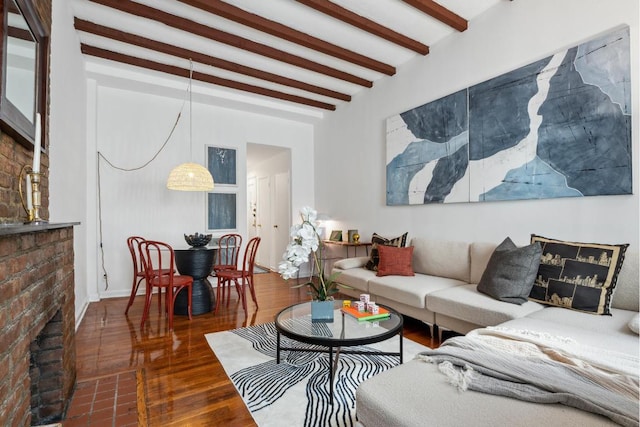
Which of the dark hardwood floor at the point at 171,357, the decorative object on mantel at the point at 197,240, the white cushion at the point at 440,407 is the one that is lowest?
the dark hardwood floor at the point at 171,357

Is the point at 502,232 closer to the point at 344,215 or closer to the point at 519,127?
the point at 519,127

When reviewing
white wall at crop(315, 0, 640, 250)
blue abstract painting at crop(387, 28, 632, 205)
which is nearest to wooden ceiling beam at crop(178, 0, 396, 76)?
white wall at crop(315, 0, 640, 250)

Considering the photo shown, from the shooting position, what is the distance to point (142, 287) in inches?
185

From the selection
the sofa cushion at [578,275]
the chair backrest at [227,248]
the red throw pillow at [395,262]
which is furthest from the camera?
the chair backrest at [227,248]

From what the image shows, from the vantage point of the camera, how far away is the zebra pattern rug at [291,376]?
5.80 ft

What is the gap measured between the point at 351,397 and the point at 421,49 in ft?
12.2

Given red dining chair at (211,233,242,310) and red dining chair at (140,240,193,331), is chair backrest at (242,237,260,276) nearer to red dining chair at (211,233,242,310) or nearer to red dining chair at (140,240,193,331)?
red dining chair at (211,233,242,310)

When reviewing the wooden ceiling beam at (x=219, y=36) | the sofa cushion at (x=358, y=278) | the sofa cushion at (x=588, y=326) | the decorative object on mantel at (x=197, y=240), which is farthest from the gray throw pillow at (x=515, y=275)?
the wooden ceiling beam at (x=219, y=36)

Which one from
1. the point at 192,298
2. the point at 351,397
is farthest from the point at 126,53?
the point at 351,397

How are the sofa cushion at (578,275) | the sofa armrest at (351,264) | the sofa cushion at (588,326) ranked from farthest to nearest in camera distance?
the sofa armrest at (351,264) → the sofa cushion at (578,275) → the sofa cushion at (588,326)

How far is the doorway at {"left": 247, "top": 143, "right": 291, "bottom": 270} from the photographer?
6.17m

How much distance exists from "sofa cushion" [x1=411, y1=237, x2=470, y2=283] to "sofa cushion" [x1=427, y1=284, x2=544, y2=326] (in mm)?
452

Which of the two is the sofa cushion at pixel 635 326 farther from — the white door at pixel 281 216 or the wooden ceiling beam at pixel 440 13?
the white door at pixel 281 216

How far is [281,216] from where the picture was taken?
6387mm
